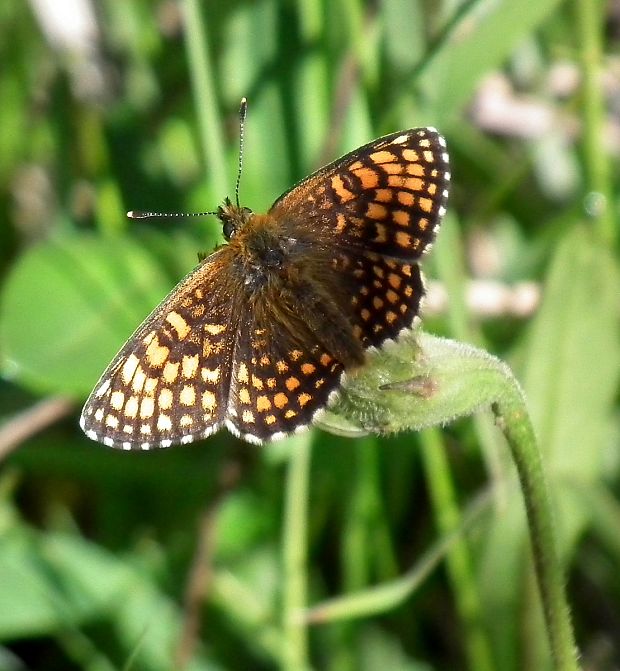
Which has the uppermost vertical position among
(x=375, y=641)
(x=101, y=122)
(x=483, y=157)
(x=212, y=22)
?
(x=212, y=22)

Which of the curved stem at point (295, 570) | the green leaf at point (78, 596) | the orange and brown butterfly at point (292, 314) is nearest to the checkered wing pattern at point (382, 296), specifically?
the orange and brown butterfly at point (292, 314)

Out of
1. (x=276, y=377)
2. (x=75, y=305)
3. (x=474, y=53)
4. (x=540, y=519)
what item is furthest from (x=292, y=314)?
(x=474, y=53)

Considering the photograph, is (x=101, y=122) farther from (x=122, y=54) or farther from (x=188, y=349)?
(x=188, y=349)

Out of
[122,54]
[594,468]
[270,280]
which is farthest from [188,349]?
[122,54]

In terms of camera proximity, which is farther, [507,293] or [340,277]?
[507,293]

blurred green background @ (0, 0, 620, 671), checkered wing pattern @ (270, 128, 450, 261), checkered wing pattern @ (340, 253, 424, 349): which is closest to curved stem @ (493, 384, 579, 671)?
checkered wing pattern @ (340, 253, 424, 349)

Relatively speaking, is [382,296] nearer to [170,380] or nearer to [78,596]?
[170,380]
